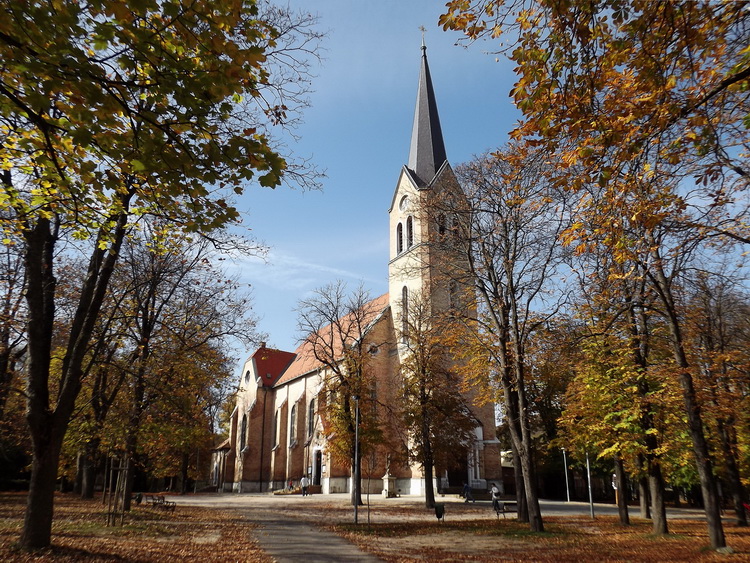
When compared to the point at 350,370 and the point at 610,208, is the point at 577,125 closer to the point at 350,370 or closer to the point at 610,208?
the point at 610,208

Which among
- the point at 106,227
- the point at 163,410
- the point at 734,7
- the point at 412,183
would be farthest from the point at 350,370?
the point at 734,7

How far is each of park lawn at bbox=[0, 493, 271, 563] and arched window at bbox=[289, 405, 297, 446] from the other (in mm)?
29524

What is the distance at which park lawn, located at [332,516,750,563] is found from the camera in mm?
12273

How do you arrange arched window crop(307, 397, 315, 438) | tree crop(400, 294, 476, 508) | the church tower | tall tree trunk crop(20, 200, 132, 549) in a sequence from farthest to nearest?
arched window crop(307, 397, 315, 438)
the church tower
tree crop(400, 294, 476, 508)
tall tree trunk crop(20, 200, 132, 549)

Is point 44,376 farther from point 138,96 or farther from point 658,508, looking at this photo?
point 658,508

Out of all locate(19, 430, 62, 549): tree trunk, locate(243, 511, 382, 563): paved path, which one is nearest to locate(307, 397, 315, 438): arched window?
locate(243, 511, 382, 563): paved path

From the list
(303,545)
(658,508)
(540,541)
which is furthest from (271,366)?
(658,508)

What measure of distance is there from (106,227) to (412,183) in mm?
33280

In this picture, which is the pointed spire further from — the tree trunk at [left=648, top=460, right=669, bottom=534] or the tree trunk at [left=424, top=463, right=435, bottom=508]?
the tree trunk at [left=648, top=460, right=669, bottom=534]

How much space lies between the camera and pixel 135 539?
13.2 m

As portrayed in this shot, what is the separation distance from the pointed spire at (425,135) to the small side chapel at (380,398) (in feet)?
0.26

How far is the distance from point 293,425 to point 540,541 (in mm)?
37762

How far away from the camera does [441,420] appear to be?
92.5 ft

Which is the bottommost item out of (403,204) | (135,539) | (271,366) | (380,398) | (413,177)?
(135,539)
